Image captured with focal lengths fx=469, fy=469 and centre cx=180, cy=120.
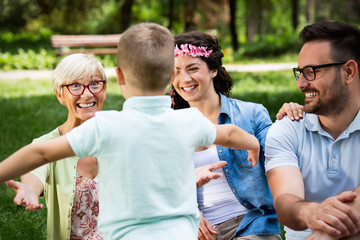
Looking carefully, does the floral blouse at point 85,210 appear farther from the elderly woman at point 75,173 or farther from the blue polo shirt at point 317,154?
the blue polo shirt at point 317,154

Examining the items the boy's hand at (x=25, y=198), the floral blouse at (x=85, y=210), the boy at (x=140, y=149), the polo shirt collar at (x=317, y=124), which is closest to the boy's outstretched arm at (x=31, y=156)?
the boy at (x=140, y=149)

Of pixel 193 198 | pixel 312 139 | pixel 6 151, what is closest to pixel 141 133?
pixel 193 198

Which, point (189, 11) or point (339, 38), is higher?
point (189, 11)

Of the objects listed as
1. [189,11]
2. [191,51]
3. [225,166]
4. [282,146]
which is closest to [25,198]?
[225,166]

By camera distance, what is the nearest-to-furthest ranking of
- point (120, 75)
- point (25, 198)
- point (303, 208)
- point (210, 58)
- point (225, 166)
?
point (120, 75) → point (25, 198) → point (303, 208) → point (225, 166) → point (210, 58)

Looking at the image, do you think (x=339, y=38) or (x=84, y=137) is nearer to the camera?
(x=84, y=137)

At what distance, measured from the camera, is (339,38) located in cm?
279

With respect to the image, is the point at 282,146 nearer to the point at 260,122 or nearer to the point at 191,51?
the point at 260,122

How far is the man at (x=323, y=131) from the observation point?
2.72 metres

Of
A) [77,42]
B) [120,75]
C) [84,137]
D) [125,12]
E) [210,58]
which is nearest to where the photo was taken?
[84,137]

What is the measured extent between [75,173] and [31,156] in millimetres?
976

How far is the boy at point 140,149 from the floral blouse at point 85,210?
0.88 metres

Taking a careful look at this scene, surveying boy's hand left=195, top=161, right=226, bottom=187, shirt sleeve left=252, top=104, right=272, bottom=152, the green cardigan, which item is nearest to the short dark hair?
shirt sleeve left=252, top=104, right=272, bottom=152

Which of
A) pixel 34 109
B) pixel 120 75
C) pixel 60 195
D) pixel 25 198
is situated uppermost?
pixel 120 75
